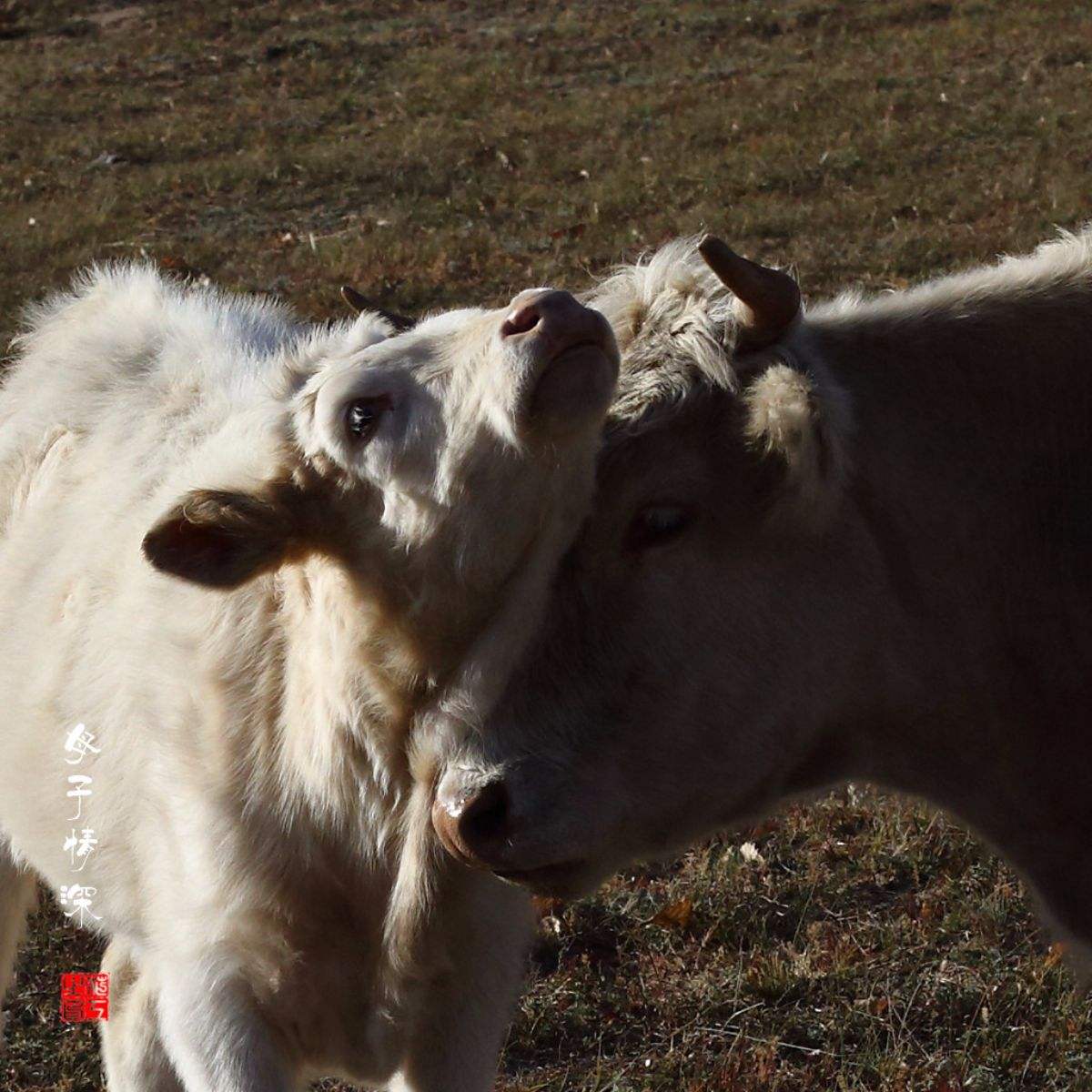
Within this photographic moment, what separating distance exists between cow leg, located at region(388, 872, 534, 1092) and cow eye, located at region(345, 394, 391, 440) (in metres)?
1.08

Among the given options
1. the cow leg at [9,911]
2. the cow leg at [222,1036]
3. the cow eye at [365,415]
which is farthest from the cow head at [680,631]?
the cow leg at [9,911]

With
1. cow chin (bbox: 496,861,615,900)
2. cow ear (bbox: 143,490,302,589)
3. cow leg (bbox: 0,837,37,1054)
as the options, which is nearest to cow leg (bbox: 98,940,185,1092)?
cow leg (bbox: 0,837,37,1054)

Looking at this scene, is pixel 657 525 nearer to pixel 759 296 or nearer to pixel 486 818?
pixel 759 296

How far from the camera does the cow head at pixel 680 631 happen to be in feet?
10.6

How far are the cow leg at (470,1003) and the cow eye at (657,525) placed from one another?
3.53ft

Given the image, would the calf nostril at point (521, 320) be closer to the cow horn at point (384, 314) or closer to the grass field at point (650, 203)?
the cow horn at point (384, 314)

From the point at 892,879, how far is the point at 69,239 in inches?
399

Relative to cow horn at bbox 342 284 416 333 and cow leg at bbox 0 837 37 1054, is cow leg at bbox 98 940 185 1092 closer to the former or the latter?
cow leg at bbox 0 837 37 1054

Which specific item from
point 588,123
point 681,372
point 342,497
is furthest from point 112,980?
point 588,123

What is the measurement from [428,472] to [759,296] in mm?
832

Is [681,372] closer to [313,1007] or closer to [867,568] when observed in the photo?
[867,568]

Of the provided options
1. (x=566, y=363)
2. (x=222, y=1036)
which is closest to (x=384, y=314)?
(x=566, y=363)

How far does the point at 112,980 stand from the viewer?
4.90 metres

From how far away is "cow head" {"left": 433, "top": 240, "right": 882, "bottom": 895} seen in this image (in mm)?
3246
